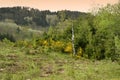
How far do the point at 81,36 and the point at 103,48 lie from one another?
4846 mm

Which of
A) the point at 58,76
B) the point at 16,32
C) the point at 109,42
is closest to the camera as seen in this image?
the point at 58,76

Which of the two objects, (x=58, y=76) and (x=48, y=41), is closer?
(x=58, y=76)

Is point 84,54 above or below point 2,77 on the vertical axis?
below

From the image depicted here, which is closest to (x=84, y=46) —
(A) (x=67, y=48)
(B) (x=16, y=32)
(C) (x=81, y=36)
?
(C) (x=81, y=36)

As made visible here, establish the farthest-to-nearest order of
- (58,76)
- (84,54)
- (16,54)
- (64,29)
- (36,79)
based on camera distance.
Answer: (64,29) → (84,54) → (16,54) → (58,76) → (36,79)

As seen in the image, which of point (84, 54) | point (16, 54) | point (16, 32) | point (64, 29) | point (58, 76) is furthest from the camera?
point (16, 32)

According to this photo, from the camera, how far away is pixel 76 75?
78.9 ft

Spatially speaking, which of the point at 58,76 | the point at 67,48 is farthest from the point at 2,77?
the point at 67,48

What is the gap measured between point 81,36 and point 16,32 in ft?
410

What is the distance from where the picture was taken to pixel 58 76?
24.0 metres

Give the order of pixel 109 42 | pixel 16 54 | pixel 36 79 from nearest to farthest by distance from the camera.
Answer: pixel 36 79 → pixel 16 54 → pixel 109 42

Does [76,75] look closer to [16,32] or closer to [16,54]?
[16,54]

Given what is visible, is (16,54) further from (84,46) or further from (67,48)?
(84,46)

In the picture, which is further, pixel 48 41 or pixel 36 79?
pixel 48 41
